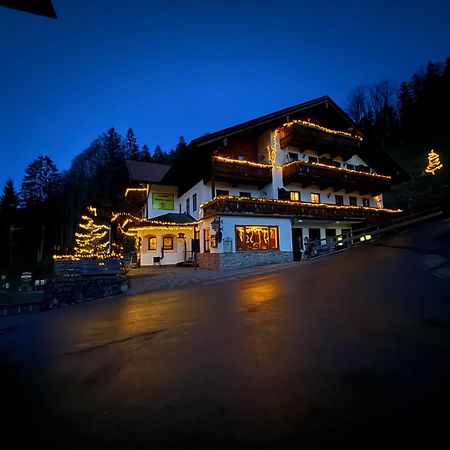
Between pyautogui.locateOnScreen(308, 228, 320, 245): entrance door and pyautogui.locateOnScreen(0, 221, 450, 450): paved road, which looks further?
pyautogui.locateOnScreen(308, 228, 320, 245): entrance door

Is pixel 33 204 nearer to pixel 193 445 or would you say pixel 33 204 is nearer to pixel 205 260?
pixel 205 260

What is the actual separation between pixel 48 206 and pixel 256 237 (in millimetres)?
44665

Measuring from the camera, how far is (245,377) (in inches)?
131

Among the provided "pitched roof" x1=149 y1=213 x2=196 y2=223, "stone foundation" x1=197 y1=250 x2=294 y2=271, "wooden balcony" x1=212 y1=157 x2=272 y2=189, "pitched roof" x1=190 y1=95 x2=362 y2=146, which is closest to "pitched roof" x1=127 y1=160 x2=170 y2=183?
"pitched roof" x1=149 y1=213 x2=196 y2=223

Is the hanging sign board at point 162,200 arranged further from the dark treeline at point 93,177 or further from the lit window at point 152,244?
the dark treeline at point 93,177

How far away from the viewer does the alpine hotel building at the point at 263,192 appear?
19406 millimetres

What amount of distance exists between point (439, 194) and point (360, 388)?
37.3m

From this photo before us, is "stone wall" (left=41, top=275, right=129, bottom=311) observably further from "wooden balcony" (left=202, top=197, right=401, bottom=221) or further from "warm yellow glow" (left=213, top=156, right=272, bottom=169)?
"warm yellow glow" (left=213, top=156, right=272, bottom=169)

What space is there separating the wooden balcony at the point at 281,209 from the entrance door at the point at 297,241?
167 centimetres

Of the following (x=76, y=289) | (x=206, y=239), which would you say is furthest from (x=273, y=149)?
(x=76, y=289)

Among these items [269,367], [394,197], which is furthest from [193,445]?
[394,197]

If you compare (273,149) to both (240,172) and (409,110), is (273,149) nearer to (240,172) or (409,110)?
(240,172)

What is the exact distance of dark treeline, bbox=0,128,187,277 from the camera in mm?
42938

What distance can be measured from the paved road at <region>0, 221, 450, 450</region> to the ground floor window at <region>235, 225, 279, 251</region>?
12.1 meters
